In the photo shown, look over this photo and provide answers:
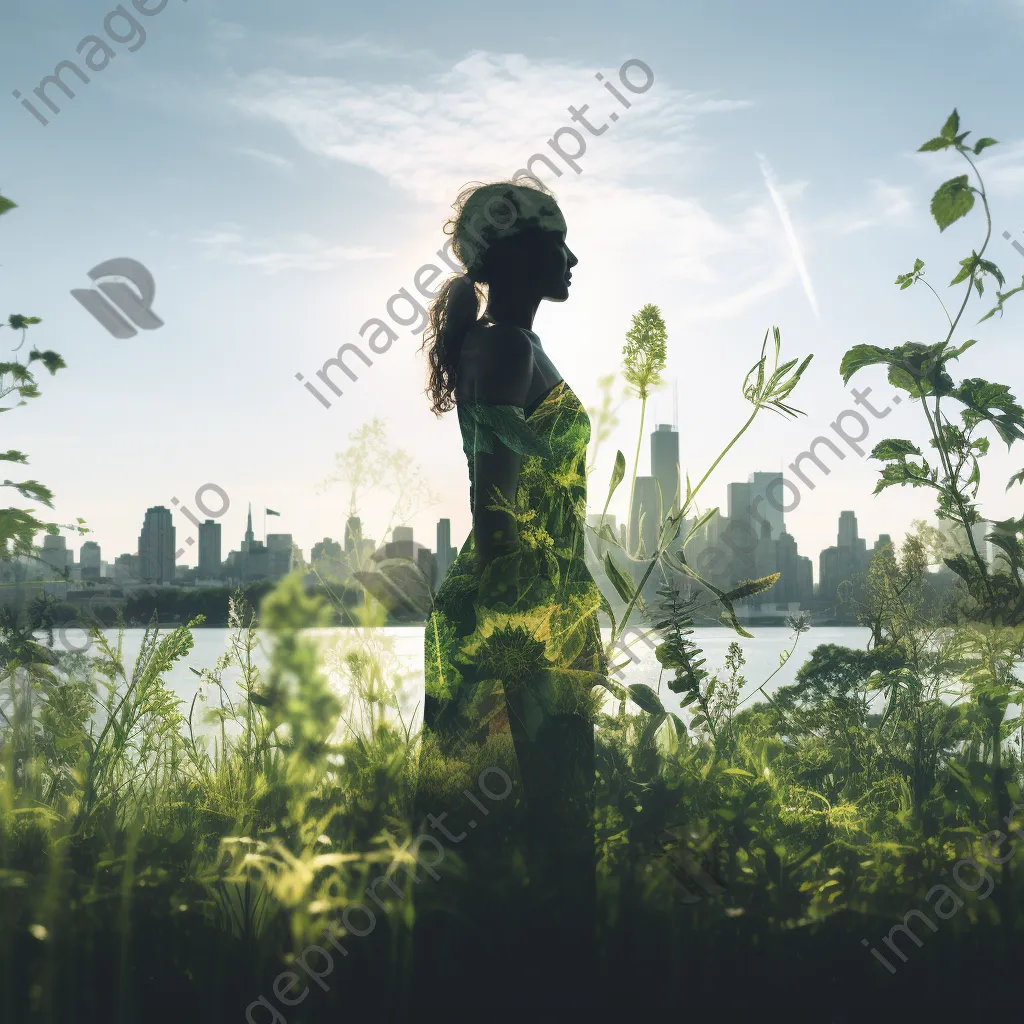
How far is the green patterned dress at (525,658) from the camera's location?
212 centimetres

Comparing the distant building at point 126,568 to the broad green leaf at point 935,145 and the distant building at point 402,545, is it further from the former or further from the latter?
the broad green leaf at point 935,145

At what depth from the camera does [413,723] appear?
2.66 metres

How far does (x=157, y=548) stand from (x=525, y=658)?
5.03ft

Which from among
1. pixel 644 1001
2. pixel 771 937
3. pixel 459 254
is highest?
pixel 459 254

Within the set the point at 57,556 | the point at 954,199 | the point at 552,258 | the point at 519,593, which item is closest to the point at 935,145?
the point at 954,199

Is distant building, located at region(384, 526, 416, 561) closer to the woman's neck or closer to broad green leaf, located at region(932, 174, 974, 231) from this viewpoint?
the woman's neck

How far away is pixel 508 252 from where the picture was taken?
255 cm

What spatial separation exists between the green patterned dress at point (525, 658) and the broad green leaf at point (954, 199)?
1.21m

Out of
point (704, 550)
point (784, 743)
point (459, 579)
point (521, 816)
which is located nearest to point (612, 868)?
point (521, 816)

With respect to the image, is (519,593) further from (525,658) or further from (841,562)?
(841,562)

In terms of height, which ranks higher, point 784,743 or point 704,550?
point 704,550

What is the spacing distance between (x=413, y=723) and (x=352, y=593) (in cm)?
49

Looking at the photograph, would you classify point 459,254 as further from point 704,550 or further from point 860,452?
point 860,452

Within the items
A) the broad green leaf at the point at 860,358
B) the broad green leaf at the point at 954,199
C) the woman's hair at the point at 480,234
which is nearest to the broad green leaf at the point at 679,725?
the broad green leaf at the point at 860,358
